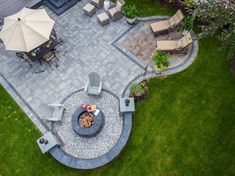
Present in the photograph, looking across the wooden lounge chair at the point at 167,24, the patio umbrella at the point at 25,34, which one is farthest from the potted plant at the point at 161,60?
the patio umbrella at the point at 25,34

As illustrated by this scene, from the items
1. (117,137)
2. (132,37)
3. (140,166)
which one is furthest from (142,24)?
(140,166)

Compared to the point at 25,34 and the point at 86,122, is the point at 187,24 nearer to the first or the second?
the point at 86,122

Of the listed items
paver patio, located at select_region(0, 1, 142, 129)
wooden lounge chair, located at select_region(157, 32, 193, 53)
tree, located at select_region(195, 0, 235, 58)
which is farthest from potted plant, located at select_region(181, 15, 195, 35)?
paver patio, located at select_region(0, 1, 142, 129)

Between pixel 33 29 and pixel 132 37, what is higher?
pixel 33 29

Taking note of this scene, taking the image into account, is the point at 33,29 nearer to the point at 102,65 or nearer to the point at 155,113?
the point at 102,65

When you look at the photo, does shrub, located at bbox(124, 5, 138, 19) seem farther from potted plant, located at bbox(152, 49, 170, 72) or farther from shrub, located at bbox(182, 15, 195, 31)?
potted plant, located at bbox(152, 49, 170, 72)
